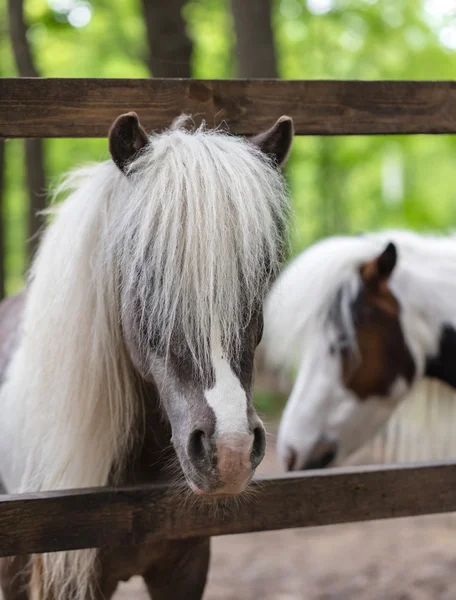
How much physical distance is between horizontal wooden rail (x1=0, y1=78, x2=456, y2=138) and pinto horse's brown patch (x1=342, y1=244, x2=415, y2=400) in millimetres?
1215

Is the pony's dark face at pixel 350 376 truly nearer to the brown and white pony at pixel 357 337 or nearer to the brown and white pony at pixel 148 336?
the brown and white pony at pixel 357 337

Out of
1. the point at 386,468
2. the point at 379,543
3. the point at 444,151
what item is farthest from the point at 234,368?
the point at 444,151

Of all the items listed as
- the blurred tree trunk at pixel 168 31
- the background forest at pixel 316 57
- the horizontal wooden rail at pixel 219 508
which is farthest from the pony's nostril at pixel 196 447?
the background forest at pixel 316 57

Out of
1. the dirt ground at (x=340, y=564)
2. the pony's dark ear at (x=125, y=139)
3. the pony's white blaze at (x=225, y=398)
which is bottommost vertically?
the dirt ground at (x=340, y=564)

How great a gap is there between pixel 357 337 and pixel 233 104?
1.64 meters

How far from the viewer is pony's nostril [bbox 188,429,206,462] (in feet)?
5.73

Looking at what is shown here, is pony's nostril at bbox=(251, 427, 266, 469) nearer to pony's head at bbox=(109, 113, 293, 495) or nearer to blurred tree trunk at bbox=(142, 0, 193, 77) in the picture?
pony's head at bbox=(109, 113, 293, 495)

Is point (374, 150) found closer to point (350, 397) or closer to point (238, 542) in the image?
point (238, 542)

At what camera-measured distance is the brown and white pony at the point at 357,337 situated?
366 cm

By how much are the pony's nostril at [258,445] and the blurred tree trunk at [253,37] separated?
6199 mm

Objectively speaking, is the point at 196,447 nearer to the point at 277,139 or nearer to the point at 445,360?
the point at 277,139

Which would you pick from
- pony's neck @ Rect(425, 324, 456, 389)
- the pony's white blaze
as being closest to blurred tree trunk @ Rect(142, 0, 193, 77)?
pony's neck @ Rect(425, 324, 456, 389)

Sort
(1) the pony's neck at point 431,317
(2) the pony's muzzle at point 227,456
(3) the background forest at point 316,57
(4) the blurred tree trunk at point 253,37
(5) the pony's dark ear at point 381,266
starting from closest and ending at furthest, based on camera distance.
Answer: (2) the pony's muzzle at point 227,456 < (5) the pony's dark ear at point 381,266 < (1) the pony's neck at point 431,317 < (4) the blurred tree trunk at point 253,37 < (3) the background forest at point 316,57

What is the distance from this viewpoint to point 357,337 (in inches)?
144
